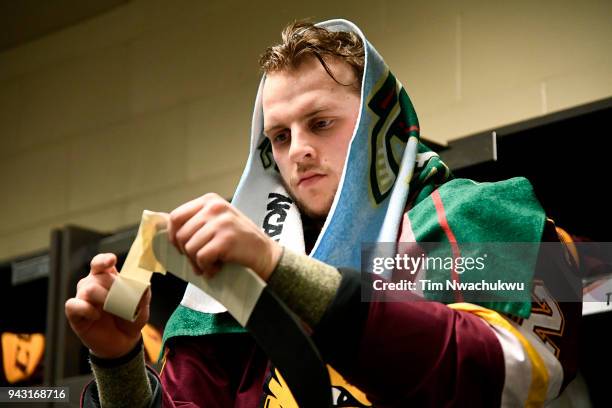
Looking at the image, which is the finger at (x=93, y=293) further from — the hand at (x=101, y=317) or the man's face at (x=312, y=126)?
the man's face at (x=312, y=126)

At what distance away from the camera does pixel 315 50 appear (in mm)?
1514

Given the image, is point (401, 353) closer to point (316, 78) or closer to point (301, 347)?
point (301, 347)

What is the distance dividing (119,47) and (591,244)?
6.28ft

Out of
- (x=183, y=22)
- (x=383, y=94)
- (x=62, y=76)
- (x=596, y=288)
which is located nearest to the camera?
(x=383, y=94)

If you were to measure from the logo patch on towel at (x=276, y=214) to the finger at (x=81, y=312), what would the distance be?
1.45 ft

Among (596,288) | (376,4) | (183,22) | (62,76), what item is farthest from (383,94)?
(62,76)

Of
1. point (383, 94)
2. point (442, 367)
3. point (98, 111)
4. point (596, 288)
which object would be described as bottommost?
point (442, 367)

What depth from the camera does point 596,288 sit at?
1762 millimetres

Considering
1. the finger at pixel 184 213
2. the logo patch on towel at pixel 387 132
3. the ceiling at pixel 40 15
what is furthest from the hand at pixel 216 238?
the ceiling at pixel 40 15

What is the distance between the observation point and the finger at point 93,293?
107cm

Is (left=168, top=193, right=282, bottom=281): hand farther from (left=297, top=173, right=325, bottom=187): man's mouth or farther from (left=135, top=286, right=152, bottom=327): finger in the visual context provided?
(left=297, top=173, right=325, bottom=187): man's mouth

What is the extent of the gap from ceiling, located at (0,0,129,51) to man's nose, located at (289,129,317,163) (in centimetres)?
206

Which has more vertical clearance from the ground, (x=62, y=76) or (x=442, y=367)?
(x=62, y=76)

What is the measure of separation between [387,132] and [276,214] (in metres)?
0.21
